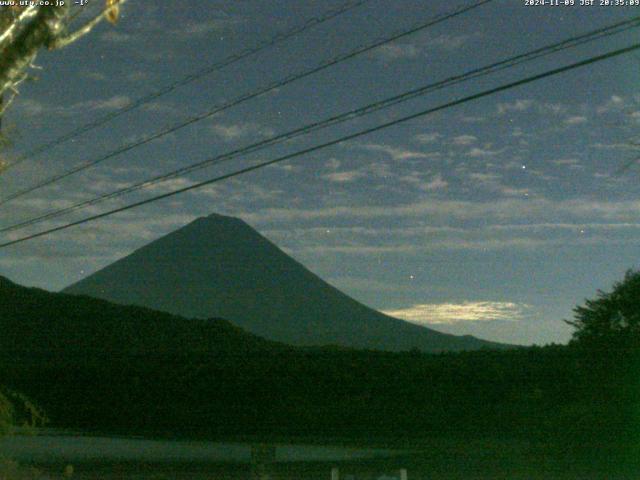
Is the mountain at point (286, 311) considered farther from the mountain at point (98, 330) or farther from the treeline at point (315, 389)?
the treeline at point (315, 389)

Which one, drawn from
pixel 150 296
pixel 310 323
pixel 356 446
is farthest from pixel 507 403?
pixel 150 296

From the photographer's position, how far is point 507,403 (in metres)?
39.3

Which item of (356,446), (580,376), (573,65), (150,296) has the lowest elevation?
(356,446)

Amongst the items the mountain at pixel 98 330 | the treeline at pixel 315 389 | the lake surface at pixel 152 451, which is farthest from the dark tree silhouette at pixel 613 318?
the mountain at pixel 98 330

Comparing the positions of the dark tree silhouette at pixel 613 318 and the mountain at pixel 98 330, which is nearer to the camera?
the dark tree silhouette at pixel 613 318

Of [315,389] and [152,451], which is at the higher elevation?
A: [315,389]

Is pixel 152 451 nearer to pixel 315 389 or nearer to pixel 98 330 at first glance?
pixel 315 389

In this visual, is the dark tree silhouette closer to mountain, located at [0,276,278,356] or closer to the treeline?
the treeline

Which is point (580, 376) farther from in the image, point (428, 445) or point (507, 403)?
point (507, 403)

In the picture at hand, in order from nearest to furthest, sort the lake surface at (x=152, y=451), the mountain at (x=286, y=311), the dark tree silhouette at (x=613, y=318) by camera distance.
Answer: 1. the lake surface at (x=152, y=451)
2. the dark tree silhouette at (x=613, y=318)
3. the mountain at (x=286, y=311)

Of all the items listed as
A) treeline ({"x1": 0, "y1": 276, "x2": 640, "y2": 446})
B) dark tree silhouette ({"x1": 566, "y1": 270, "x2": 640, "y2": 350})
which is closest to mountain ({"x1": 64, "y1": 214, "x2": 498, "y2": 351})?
treeline ({"x1": 0, "y1": 276, "x2": 640, "y2": 446})

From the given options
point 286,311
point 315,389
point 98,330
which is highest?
point 286,311

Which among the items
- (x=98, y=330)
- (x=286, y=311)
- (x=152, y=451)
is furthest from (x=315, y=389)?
(x=286, y=311)

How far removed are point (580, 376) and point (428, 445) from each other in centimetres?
622
